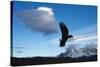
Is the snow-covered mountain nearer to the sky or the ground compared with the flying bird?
nearer to the ground

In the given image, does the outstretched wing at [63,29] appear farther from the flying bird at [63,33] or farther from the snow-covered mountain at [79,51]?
the snow-covered mountain at [79,51]

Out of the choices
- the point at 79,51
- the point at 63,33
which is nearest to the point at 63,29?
the point at 63,33

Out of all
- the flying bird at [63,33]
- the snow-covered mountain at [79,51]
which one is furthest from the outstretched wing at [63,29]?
the snow-covered mountain at [79,51]

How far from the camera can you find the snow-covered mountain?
2.29 m

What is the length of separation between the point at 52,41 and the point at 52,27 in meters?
0.14

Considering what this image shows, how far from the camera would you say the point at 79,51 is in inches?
91.8

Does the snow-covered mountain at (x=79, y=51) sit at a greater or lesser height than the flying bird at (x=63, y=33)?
lesser

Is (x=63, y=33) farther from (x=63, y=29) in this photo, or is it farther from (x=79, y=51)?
(x=79, y=51)

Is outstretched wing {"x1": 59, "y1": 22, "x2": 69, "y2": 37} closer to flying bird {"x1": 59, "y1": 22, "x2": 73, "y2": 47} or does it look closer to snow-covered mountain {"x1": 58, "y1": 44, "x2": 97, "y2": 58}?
flying bird {"x1": 59, "y1": 22, "x2": 73, "y2": 47}

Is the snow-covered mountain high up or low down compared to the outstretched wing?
down

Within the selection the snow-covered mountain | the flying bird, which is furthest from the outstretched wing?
the snow-covered mountain

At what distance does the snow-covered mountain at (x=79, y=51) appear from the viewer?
2.29 m

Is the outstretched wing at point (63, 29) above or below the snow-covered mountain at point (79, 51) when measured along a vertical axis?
above
